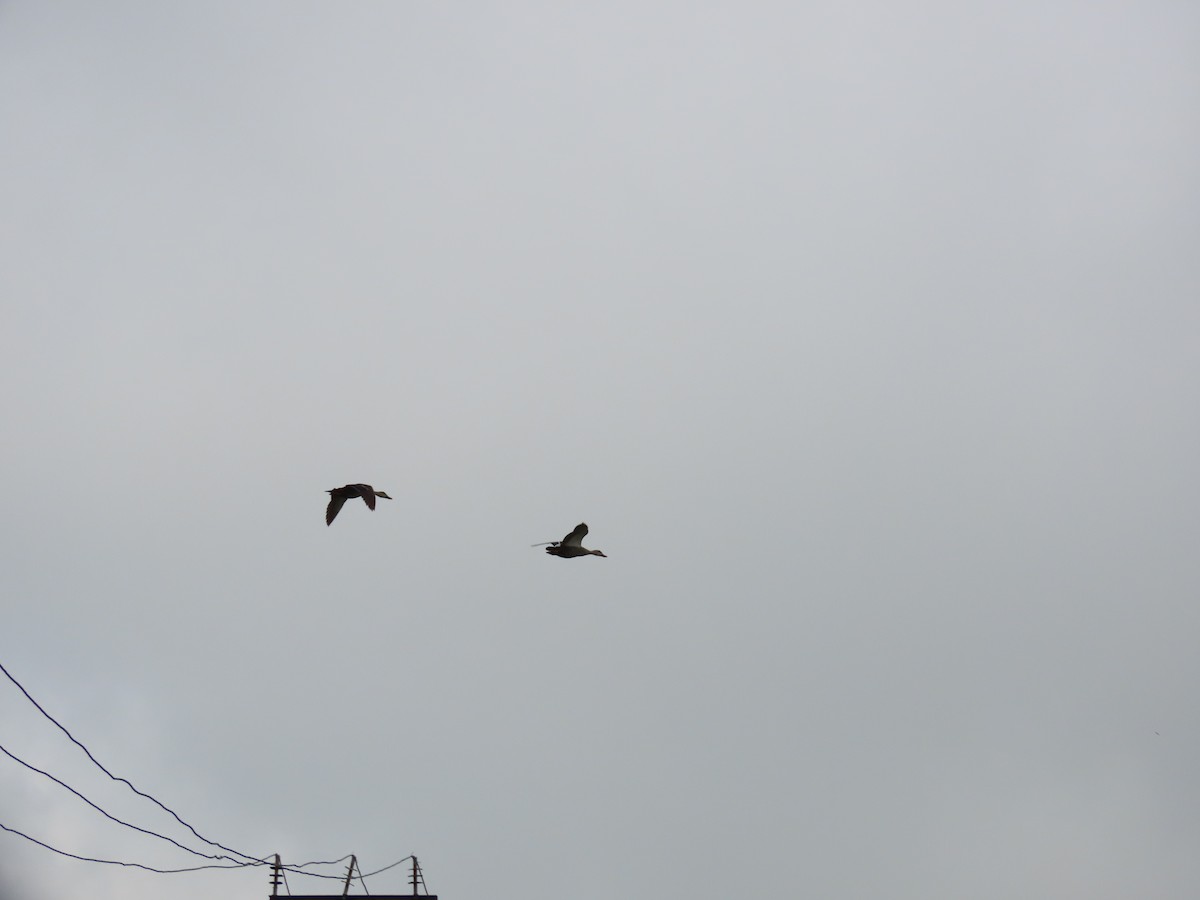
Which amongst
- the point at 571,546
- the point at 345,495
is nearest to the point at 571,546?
the point at 571,546

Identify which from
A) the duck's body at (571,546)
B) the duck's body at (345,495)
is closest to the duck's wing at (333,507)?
the duck's body at (345,495)

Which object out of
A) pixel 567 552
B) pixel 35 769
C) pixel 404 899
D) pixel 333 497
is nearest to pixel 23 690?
pixel 35 769

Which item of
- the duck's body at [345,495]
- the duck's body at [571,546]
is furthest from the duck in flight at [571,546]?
the duck's body at [345,495]

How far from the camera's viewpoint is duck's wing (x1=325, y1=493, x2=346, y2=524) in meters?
20.9

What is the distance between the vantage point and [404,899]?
27719 mm

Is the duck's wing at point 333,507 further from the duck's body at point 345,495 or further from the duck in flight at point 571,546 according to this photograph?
the duck in flight at point 571,546

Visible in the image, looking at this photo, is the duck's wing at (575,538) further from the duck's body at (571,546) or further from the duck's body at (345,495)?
the duck's body at (345,495)

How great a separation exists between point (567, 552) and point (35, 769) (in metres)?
11.4

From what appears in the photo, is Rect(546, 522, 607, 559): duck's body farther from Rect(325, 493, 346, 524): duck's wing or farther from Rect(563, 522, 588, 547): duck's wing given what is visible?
Rect(325, 493, 346, 524): duck's wing

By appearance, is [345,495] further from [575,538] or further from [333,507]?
[575,538]

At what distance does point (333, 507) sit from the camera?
21.5m

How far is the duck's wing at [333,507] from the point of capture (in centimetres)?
2092

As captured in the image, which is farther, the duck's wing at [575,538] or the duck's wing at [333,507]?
the duck's wing at [575,538]

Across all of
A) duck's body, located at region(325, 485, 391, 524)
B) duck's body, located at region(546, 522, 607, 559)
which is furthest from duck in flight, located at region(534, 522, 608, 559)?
duck's body, located at region(325, 485, 391, 524)
